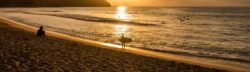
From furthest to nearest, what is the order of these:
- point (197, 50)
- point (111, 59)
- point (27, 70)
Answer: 1. point (197, 50)
2. point (111, 59)
3. point (27, 70)

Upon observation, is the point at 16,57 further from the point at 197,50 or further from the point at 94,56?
the point at 197,50

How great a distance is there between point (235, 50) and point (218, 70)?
10.4 meters

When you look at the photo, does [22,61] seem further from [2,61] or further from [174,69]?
[174,69]

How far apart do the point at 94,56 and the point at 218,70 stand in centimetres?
610

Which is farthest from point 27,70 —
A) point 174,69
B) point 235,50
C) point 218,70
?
point 235,50

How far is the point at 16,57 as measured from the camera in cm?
1582

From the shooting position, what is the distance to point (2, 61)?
47.4 ft

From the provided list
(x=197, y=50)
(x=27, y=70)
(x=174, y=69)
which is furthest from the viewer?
(x=197, y=50)

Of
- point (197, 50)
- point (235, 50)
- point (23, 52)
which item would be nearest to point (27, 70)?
point (23, 52)

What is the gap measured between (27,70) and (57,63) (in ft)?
7.31

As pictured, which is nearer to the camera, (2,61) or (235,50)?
(2,61)

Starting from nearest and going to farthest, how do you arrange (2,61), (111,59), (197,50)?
1. (2,61)
2. (111,59)
3. (197,50)

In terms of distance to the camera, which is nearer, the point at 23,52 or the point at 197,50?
the point at 23,52

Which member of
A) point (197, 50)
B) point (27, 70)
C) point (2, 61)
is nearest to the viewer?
point (27, 70)
